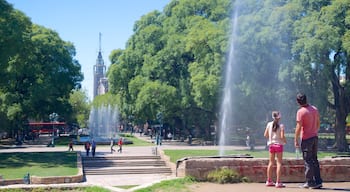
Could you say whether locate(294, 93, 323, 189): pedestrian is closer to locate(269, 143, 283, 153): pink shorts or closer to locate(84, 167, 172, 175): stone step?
locate(269, 143, 283, 153): pink shorts

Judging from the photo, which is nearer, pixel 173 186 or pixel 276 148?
pixel 276 148

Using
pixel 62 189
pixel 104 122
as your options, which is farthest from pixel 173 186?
pixel 104 122

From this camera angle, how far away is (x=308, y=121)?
26.7ft

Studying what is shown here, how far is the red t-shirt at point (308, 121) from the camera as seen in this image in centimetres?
812

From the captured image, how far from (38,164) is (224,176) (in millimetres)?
17639

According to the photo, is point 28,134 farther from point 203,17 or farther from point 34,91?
point 203,17

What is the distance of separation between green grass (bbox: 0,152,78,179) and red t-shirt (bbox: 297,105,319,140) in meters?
14.4

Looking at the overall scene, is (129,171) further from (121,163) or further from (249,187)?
(249,187)

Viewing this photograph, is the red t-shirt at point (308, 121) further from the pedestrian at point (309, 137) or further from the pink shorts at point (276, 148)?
the pink shorts at point (276, 148)

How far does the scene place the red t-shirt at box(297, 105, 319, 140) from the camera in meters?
8.12

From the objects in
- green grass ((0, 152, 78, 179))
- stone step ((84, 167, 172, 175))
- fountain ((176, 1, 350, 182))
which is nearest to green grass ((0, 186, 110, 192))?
fountain ((176, 1, 350, 182))

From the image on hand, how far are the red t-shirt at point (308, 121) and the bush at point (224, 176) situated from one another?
69.0 inches

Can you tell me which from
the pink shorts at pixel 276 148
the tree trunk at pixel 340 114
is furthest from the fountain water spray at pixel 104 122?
the pink shorts at pixel 276 148

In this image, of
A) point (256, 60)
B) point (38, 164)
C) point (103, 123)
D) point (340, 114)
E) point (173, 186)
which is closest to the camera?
point (173, 186)
